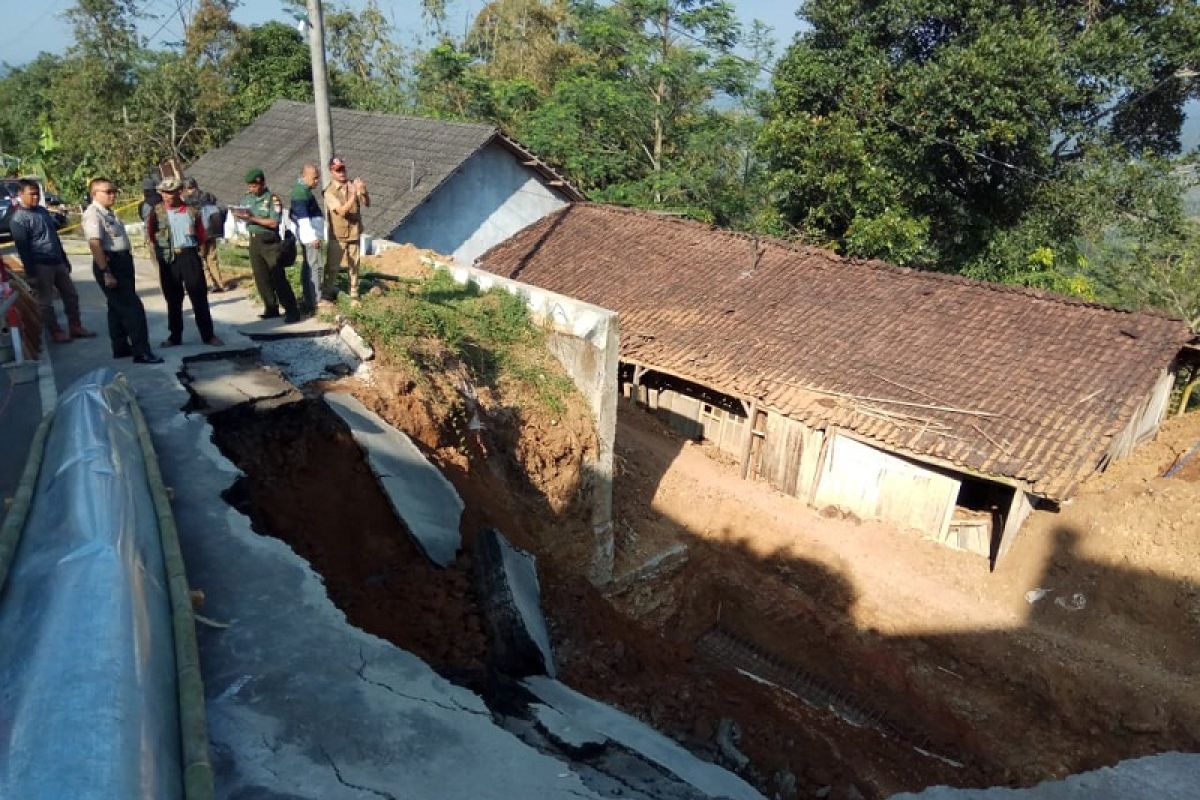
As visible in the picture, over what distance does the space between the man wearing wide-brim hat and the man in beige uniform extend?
147cm

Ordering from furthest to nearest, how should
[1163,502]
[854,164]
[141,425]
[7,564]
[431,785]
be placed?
1. [854,164]
2. [1163,502]
3. [141,425]
4. [7,564]
5. [431,785]

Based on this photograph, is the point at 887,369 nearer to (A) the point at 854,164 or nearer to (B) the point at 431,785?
(A) the point at 854,164

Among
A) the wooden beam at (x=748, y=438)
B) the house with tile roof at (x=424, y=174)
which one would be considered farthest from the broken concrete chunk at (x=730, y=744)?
the house with tile roof at (x=424, y=174)

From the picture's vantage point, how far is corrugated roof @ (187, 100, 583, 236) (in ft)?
52.2

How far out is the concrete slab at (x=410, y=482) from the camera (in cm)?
552

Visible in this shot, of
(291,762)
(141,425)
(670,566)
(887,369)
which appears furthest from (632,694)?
(887,369)

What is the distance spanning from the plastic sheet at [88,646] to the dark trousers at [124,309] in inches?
108

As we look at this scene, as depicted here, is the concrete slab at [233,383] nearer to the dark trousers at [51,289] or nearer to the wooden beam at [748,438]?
the dark trousers at [51,289]

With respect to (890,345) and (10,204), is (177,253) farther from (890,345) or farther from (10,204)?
(10,204)

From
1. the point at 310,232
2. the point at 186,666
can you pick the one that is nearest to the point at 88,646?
the point at 186,666

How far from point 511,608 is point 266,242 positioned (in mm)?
5090

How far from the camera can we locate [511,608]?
490cm

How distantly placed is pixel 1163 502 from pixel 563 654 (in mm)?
10245

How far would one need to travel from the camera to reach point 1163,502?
445 inches
